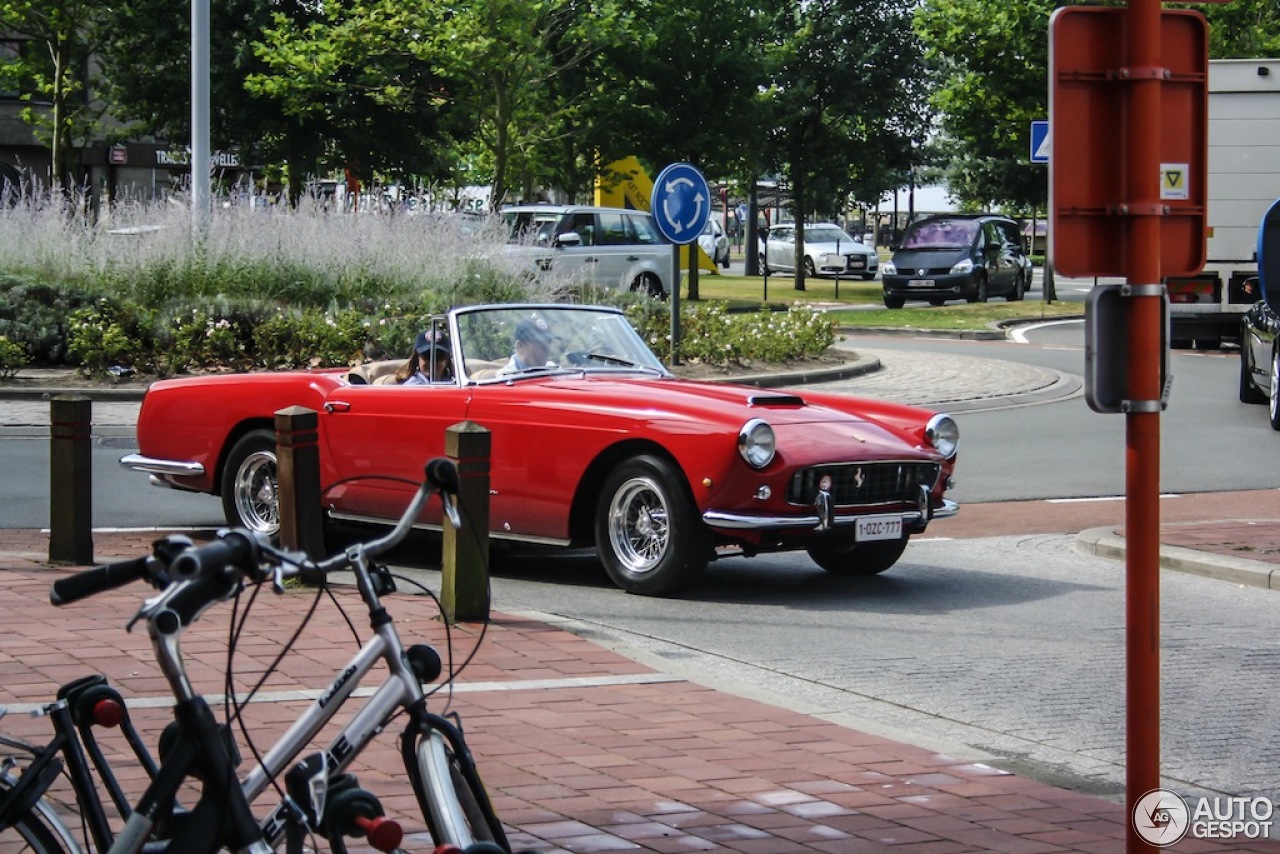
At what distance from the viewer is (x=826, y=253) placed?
53.9m

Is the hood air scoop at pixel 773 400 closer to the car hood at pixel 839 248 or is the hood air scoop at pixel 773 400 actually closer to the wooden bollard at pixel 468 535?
the wooden bollard at pixel 468 535

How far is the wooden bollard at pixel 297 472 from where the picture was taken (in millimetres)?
8578

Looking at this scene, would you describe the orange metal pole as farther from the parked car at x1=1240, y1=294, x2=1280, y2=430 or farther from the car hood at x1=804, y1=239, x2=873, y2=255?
the car hood at x1=804, y1=239, x2=873, y2=255

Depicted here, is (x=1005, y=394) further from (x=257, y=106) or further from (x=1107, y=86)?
(x=257, y=106)

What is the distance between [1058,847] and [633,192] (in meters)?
37.2

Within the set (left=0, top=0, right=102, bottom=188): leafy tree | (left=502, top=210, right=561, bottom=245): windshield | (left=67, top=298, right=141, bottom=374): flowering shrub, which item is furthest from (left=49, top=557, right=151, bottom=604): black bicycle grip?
(left=0, top=0, right=102, bottom=188): leafy tree

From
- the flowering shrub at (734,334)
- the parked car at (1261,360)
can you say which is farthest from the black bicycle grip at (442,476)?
the flowering shrub at (734,334)

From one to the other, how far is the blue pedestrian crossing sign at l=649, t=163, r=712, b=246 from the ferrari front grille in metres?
10.6

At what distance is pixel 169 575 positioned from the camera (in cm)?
288

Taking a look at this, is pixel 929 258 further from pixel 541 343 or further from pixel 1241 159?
pixel 541 343

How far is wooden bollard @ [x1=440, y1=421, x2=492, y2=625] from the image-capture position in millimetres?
7875

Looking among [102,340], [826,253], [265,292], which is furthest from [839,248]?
[102,340]

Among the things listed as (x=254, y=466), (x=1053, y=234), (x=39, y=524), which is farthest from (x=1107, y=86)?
(x=39, y=524)

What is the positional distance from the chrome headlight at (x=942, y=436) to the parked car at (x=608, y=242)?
64.7 feet
